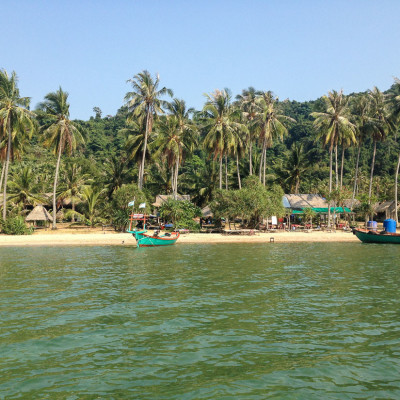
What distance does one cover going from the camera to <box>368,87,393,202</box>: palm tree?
178 ft

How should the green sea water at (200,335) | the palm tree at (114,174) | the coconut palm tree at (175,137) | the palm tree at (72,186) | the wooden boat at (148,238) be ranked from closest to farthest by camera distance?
1. the green sea water at (200,335)
2. the wooden boat at (148,238)
3. the coconut palm tree at (175,137)
4. the palm tree at (72,186)
5. the palm tree at (114,174)

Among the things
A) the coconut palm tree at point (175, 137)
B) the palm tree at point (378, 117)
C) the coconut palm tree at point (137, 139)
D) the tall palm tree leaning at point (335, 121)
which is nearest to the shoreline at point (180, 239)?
the coconut palm tree at point (175, 137)

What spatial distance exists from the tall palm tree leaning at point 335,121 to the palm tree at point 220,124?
10982 millimetres

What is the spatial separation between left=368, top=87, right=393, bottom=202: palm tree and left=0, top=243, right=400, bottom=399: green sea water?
39867mm

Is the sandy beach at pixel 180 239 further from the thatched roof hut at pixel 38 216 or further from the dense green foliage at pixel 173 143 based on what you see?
the thatched roof hut at pixel 38 216

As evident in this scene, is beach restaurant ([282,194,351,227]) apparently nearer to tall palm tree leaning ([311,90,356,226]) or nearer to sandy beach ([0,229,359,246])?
tall palm tree leaning ([311,90,356,226])

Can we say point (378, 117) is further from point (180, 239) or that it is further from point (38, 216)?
point (38, 216)

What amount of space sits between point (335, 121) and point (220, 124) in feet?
48.6

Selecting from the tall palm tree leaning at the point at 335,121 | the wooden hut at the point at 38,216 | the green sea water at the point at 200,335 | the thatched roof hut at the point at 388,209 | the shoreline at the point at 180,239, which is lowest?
the green sea water at the point at 200,335

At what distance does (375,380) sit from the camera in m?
7.27

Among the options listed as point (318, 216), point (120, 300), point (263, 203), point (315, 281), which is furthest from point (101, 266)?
point (318, 216)

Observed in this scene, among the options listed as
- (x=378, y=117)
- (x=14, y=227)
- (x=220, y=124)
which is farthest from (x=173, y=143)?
(x=378, y=117)

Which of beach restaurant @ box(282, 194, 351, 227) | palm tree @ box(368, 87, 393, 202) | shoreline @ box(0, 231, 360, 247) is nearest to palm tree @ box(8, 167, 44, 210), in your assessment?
shoreline @ box(0, 231, 360, 247)

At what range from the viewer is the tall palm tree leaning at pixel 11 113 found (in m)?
42.0
